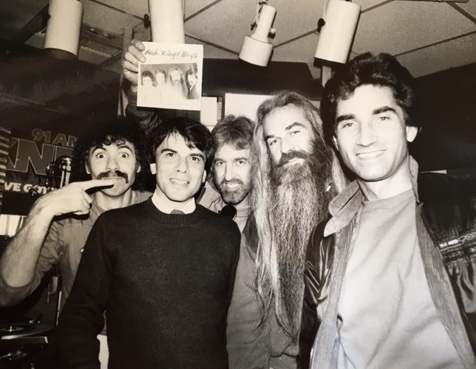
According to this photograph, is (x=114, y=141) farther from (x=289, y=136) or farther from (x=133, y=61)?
(x=289, y=136)

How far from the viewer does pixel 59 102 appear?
1177 mm

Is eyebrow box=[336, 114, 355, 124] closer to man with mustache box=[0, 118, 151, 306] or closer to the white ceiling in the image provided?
the white ceiling

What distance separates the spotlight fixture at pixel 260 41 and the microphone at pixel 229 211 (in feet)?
1.39

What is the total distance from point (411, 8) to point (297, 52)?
45cm

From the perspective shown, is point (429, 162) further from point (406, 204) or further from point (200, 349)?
point (200, 349)

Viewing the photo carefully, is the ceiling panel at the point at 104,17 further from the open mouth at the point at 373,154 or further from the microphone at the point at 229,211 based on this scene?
the open mouth at the point at 373,154

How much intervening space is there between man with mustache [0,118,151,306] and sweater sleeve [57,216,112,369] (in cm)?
9

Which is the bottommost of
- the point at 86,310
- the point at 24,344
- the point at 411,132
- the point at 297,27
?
the point at 24,344

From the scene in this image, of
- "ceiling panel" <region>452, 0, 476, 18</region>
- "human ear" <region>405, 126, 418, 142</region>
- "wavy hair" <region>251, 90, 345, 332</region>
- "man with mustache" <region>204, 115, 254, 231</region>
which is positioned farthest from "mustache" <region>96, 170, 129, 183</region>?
"ceiling panel" <region>452, 0, 476, 18</region>

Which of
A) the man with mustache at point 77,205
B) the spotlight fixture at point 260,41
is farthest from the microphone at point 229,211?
the spotlight fixture at point 260,41

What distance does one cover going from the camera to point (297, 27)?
5.17 feet

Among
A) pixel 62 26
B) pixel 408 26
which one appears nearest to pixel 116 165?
pixel 62 26

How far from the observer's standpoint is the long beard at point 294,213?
1040mm

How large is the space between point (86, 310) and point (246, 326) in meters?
0.40
